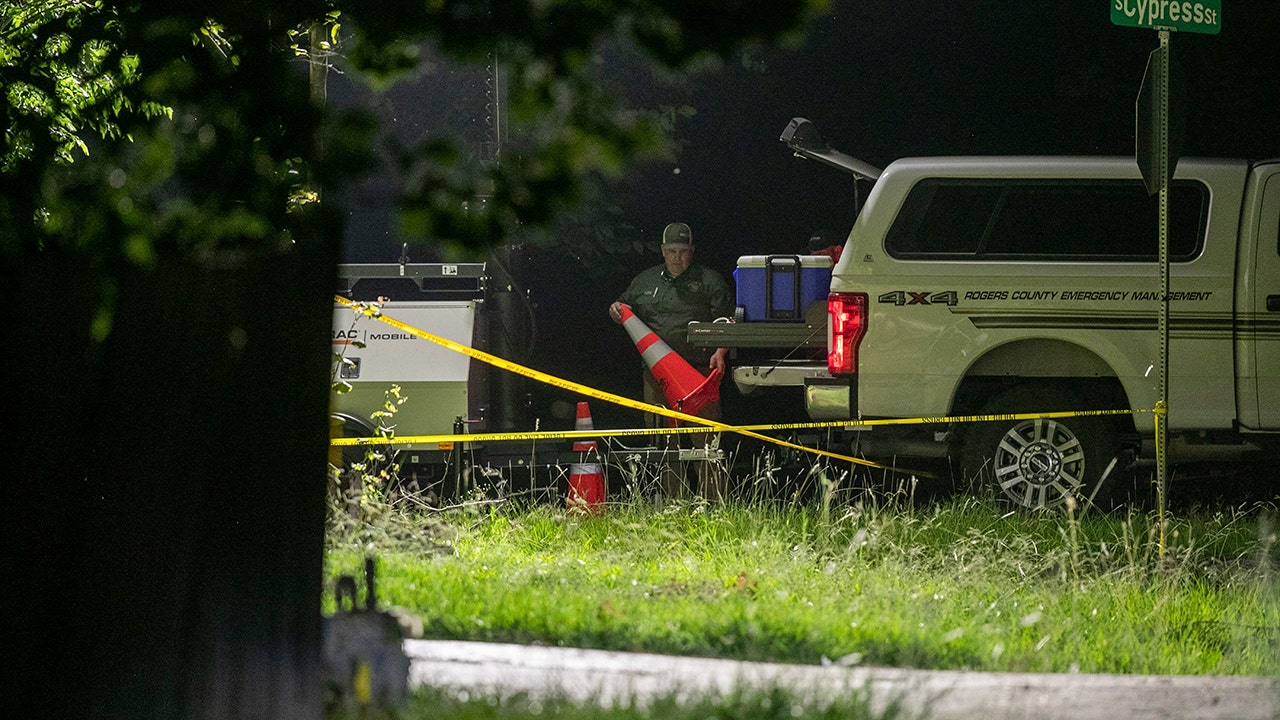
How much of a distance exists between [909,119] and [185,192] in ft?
29.9

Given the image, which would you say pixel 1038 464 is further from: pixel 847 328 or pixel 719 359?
pixel 719 359

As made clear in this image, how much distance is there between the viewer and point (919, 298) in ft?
25.8

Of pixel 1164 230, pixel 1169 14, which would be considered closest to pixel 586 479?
pixel 1164 230

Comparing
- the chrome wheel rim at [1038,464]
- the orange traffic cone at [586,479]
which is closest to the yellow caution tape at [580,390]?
the orange traffic cone at [586,479]

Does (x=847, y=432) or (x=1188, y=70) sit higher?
(x=1188, y=70)

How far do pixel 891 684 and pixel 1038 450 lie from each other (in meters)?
4.07

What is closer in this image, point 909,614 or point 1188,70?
point 909,614

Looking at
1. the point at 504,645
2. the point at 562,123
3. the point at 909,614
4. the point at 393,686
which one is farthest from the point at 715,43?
the point at 909,614

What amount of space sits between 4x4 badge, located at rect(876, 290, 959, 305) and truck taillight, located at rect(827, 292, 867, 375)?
13 centimetres

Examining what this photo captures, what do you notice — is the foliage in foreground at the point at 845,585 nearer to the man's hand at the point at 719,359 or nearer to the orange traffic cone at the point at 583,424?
the orange traffic cone at the point at 583,424

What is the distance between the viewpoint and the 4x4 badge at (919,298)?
7.84 meters

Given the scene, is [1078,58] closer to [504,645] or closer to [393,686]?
[504,645]

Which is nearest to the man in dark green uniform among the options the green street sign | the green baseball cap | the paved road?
the green baseball cap

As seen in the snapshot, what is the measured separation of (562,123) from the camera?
289cm
